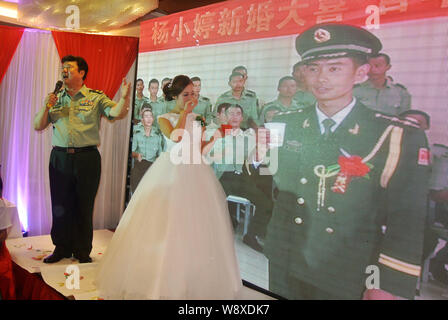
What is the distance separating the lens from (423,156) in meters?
2.07

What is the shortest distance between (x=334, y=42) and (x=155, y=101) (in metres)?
1.93

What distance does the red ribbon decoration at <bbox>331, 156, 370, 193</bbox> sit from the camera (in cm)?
229

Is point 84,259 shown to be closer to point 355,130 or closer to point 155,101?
point 155,101

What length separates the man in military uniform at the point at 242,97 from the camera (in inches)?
112

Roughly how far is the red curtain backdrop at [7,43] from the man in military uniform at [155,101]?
1.66 m

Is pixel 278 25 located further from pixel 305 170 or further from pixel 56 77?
pixel 56 77

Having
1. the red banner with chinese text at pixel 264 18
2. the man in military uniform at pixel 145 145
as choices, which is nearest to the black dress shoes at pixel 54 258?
the man in military uniform at pixel 145 145

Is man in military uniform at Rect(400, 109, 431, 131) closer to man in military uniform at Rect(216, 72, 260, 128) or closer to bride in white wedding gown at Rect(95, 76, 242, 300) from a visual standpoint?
man in military uniform at Rect(216, 72, 260, 128)

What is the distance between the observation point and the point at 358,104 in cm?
231

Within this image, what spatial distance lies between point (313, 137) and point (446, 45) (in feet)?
2.94

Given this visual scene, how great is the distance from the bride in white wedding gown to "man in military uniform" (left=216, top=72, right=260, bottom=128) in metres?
0.50

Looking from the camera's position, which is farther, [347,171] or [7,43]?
[7,43]

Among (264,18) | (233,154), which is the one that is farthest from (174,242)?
(264,18)
